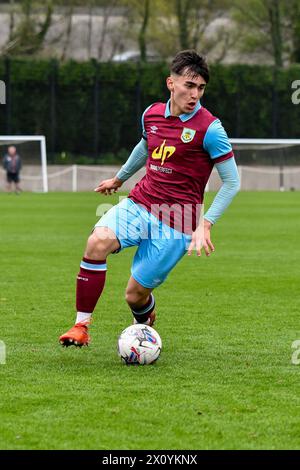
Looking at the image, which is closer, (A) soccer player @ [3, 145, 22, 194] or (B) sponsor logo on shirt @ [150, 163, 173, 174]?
(B) sponsor logo on shirt @ [150, 163, 173, 174]

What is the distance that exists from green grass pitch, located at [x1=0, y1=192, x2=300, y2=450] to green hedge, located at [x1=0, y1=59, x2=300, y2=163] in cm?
2857

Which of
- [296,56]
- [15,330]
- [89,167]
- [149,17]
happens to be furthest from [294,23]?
[15,330]

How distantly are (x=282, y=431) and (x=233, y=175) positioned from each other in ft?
8.57

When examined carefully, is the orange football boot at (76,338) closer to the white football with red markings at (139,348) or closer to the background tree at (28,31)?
the white football with red markings at (139,348)

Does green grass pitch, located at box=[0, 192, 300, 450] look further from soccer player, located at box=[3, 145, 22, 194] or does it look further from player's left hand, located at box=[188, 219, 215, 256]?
soccer player, located at box=[3, 145, 22, 194]

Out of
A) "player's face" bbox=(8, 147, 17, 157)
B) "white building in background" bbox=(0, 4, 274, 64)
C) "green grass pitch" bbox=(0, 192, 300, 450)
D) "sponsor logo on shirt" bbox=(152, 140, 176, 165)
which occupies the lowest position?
"player's face" bbox=(8, 147, 17, 157)

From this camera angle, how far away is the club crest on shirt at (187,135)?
787cm

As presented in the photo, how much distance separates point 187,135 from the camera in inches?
310

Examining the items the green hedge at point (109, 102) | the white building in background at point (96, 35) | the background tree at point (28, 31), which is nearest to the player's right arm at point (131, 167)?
the green hedge at point (109, 102)

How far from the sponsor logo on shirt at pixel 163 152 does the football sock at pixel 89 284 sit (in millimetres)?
878

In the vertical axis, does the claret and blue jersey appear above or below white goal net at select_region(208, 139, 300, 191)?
above

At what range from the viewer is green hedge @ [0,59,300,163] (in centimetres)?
4412

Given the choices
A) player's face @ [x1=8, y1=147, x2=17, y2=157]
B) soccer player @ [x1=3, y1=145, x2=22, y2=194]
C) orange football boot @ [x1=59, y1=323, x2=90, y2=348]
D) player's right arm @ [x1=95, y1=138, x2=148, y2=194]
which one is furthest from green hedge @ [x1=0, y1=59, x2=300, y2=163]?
orange football boot @ [x1=59, y1=323, x2=90, y2=348]

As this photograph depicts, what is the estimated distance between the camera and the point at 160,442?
549 cm
